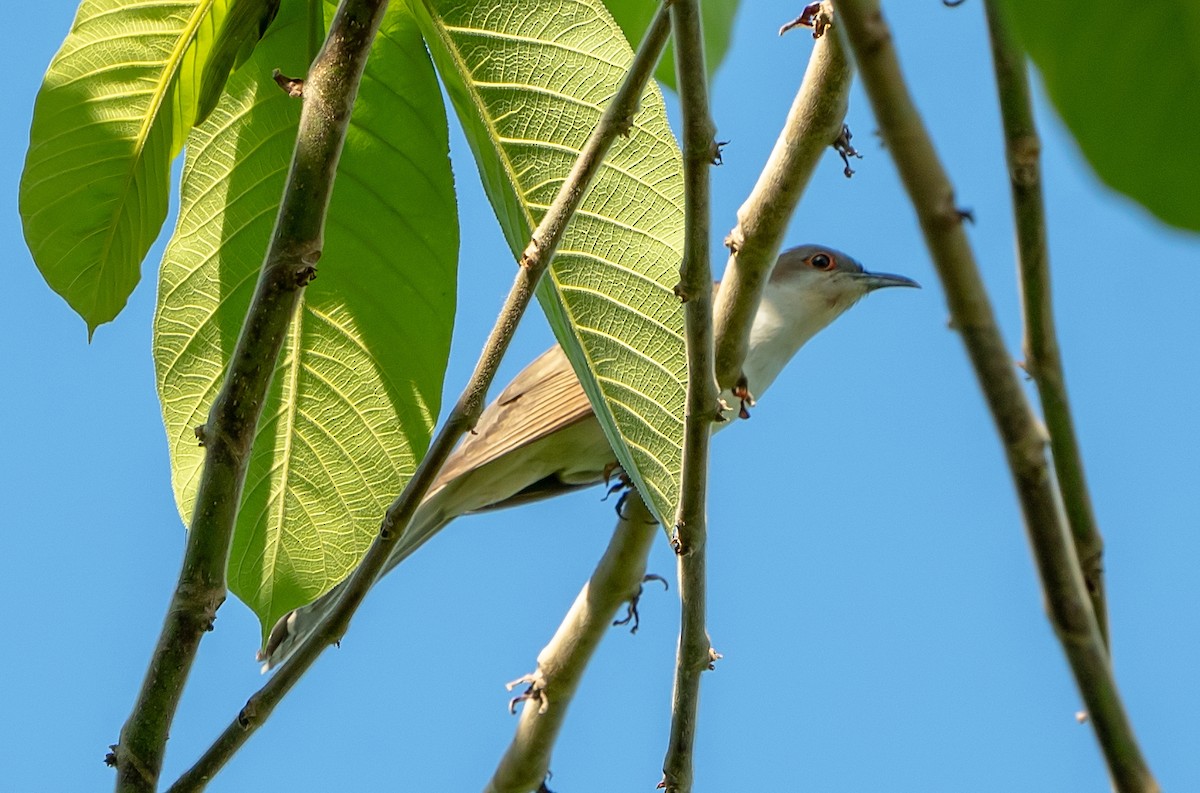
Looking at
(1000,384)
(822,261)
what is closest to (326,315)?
(1000,384)

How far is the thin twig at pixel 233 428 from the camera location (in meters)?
1.75

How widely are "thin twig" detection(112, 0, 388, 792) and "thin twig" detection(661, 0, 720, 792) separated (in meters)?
0.46

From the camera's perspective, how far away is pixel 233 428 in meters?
1.79

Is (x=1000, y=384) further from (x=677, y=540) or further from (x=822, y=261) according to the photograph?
(x=822, y=261)

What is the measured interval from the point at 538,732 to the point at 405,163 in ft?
6.92

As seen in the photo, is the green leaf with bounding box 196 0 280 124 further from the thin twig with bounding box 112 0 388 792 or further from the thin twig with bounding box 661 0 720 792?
the thin twig with bounding box 661 0 720 792

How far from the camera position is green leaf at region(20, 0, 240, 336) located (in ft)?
7.58

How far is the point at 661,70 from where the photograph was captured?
227 cm

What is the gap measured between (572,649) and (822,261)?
10.7 feet

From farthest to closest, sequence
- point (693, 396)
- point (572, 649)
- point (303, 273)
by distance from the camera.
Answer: point (572, 649) < point (693, 396) < point (303, 273)

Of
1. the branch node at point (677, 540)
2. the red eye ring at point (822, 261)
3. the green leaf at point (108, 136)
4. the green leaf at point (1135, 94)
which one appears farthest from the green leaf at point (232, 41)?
the red eye ring at point (822, 261)

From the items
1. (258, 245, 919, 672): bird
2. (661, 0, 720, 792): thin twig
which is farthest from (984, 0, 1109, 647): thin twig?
(258, 245, 919, 672): bird

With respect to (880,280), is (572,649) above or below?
below

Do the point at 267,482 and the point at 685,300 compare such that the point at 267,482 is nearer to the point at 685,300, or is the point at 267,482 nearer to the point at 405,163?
the point at 405,163
